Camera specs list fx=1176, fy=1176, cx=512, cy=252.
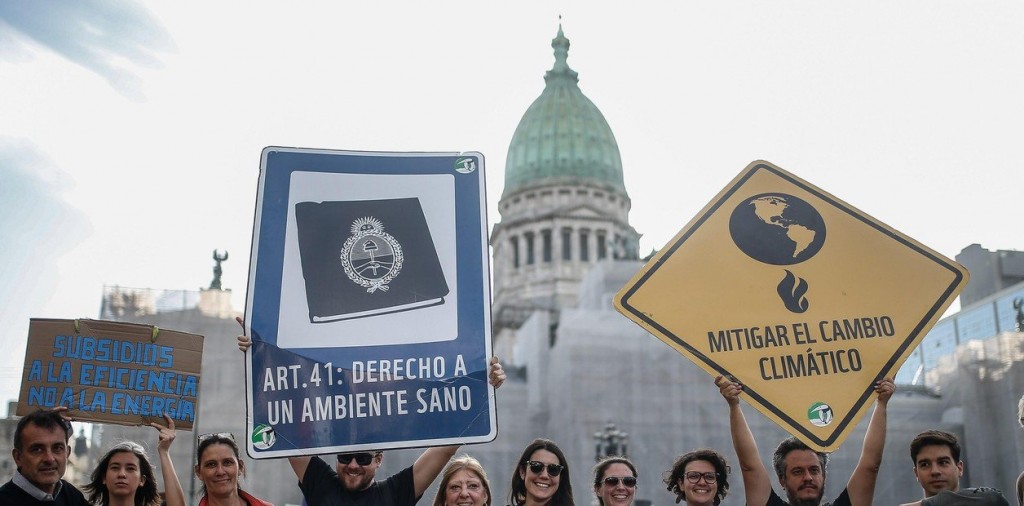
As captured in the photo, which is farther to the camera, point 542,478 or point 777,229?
point 777,229

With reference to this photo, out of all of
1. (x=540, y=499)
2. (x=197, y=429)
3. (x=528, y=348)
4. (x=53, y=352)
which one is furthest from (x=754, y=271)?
(x=528, y=348)

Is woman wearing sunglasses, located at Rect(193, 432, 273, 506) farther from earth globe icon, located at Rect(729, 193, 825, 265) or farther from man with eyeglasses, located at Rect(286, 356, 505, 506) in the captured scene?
earth globe icon, located at Rect(729, 193, 825, 265)

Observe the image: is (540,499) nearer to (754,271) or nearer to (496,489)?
(754,271)

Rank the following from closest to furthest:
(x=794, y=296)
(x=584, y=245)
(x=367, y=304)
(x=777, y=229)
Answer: (x=367, y=304) → (x=794, y=296) → (x=777, y=229) → (x=584, y=245)

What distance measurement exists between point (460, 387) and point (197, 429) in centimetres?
3022

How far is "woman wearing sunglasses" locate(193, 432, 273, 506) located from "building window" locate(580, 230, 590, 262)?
6036cm

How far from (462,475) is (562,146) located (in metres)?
60.8

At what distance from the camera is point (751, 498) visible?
4848 mm

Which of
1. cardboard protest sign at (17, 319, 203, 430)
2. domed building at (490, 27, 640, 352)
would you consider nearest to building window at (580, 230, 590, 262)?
domed building at (490, 27, 640, 352)

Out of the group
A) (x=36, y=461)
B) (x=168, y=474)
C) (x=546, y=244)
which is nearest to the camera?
(x=36, y=461)

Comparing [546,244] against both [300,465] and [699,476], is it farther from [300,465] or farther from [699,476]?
[300,465]

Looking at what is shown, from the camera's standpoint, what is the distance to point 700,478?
5.00 meters

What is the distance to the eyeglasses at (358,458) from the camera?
4.83 metres

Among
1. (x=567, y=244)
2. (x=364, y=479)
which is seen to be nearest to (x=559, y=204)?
(x=567, y=244)
